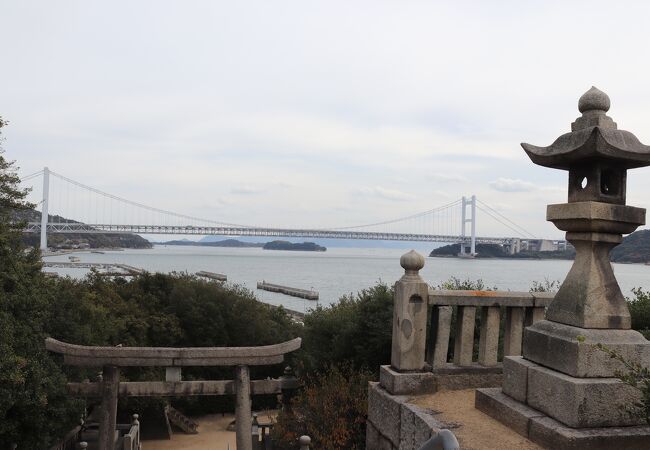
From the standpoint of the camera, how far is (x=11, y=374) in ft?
25.1

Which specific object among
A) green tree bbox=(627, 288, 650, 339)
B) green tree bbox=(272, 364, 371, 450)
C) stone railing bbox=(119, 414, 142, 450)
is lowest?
stone railing bbox=(119, 414, 142, 450)

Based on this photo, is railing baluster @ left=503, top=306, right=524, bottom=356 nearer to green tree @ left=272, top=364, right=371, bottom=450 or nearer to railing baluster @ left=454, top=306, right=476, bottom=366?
railing baluster @ left=454, top=306, right=476, bottom=366

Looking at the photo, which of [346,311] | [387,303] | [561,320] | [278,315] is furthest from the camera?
[278,315]

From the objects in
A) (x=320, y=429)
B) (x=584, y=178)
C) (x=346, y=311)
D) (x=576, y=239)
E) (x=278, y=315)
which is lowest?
(x=278, y=315)

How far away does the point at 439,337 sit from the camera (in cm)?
516

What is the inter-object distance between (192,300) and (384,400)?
19.7m

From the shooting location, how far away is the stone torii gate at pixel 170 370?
867 cm

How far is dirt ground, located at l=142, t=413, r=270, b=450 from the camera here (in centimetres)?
1580

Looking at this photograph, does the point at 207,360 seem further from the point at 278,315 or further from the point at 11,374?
the point at 278,315

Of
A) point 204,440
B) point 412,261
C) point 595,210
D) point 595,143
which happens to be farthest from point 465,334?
point 204,440

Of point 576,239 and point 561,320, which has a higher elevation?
point 576,239

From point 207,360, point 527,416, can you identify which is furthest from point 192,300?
point 527,416

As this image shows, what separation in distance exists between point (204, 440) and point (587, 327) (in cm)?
1534

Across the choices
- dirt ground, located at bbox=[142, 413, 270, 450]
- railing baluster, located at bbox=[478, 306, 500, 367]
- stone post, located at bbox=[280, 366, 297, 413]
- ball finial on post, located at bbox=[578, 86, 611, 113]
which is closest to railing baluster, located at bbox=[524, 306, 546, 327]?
railing baluster, located at bbox=[478, 306, 500, 367]
